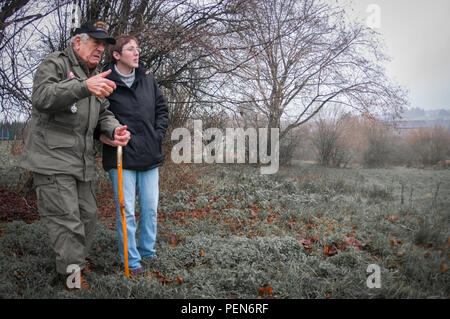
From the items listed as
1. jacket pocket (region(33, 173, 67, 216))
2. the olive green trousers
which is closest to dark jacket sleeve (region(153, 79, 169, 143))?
the olive green trousers

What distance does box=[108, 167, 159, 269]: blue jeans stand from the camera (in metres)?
3.12

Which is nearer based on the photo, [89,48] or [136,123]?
[89,48]

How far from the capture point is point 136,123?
10.5 feet

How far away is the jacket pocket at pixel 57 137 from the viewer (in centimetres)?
268

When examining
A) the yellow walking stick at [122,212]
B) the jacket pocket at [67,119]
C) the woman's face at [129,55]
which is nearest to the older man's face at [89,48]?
the woman's face at [129,55]

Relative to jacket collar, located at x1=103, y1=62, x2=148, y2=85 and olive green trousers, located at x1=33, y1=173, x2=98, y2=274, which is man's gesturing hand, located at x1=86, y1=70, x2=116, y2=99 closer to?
jacket collar, located at x1=103, y1=62, x2=148, y2=85

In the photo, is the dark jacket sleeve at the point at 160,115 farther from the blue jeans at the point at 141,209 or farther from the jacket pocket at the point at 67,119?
the jacket pocket at the point at 67,119

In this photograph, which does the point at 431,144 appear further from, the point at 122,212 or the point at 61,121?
the point at 61,121

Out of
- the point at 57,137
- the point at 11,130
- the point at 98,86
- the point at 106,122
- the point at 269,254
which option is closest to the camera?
the point at 98,86

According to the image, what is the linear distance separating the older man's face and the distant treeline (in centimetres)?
339

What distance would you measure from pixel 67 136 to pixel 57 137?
3.1 inches

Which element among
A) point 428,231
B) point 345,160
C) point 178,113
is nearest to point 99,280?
point 428,231

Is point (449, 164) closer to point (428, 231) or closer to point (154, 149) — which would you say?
point (428, 231)

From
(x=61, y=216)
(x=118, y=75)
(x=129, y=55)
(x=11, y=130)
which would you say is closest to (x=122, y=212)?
(x=61, y=216)
